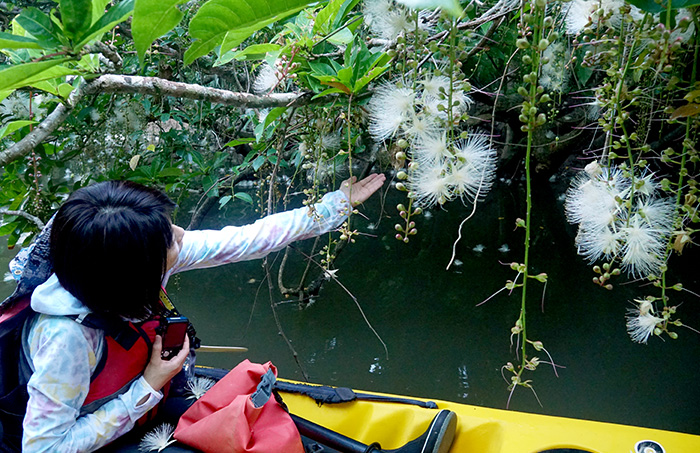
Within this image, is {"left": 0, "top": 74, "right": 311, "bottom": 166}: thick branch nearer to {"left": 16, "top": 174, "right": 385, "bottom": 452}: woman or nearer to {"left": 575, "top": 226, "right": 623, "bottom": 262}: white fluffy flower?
{"left": 16, "top": 174, "right": 385, "bottom": 452}: woman

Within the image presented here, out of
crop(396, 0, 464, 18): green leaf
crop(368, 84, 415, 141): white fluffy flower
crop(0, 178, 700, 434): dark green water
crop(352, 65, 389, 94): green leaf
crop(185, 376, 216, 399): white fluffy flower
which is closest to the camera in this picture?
crop(396, 0, 464, 18): green leaf

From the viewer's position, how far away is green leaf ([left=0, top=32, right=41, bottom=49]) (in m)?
0.47

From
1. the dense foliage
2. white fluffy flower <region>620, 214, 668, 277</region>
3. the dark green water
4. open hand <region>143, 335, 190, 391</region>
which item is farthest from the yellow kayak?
the dark green water

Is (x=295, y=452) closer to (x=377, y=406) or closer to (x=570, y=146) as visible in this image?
(x=377, y=406)

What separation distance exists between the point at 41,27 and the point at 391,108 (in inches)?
19.6

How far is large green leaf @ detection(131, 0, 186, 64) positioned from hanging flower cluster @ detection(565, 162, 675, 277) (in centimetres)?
55

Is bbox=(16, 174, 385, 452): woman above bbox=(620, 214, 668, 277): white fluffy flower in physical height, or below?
below

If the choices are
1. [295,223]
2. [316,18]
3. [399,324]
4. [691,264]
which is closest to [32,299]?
[295,223]

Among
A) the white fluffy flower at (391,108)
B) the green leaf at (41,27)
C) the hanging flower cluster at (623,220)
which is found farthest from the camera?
the white fluffy flower at (391,108)

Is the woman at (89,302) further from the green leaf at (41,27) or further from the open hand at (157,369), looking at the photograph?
the green leaf at (41,27)

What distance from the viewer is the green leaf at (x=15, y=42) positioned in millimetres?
466

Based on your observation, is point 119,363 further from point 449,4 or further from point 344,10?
point 449,4

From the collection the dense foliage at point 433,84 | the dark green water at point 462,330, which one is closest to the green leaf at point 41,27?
the dense foliage at point 433,84

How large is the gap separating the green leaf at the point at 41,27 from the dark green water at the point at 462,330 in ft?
5.36
